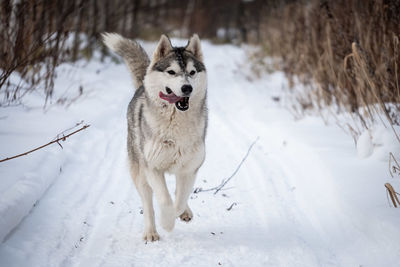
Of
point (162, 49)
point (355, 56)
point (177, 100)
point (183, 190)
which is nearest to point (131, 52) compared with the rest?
point (162, 49)

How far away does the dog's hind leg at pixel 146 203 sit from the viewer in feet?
8.00

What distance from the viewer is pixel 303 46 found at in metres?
6.23

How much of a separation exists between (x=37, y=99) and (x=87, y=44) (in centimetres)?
564

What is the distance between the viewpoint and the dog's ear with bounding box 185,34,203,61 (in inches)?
114

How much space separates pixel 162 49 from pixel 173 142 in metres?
0.93

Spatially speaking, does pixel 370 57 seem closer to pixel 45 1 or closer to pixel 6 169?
pixel 6 169

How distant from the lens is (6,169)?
260cm

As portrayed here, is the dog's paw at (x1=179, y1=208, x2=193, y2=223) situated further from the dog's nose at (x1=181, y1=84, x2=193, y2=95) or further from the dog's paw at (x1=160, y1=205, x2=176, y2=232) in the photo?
the dog's nose at (x1=181, y1=84, x2=193, y2=95)

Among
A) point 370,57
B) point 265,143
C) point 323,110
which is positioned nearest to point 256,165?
point 265,143

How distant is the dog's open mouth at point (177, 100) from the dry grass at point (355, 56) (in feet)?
5.61

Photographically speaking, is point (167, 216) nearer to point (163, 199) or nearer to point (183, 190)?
point (163, 199)

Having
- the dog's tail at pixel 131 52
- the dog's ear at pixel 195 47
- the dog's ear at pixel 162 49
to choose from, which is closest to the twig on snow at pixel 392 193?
the dog's ear at pixel 195 47

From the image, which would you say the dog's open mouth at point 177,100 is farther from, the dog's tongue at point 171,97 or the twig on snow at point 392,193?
the twig on snow at point 392,193

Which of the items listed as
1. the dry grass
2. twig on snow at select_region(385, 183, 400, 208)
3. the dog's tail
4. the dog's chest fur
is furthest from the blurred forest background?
the dog's chest fur
